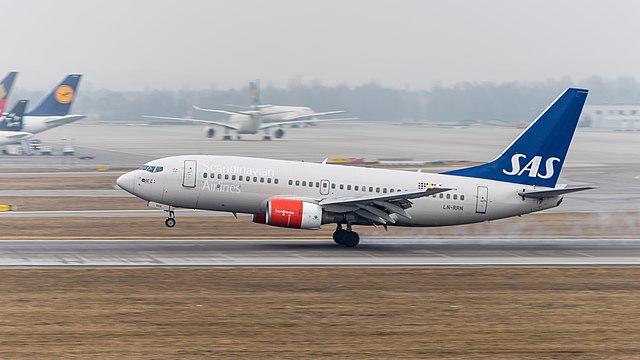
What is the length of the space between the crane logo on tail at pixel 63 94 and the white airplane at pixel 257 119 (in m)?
13.2

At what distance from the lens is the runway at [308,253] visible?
34.7 metres

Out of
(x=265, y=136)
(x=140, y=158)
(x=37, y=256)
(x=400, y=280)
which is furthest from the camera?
(x=265, y=136)

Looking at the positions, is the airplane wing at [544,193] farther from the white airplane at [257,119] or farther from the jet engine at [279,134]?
the jet engine at [279,134]

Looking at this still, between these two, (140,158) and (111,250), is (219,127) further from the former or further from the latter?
(111,250)

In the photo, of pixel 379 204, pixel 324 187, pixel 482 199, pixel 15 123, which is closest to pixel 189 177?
pixel 324 187

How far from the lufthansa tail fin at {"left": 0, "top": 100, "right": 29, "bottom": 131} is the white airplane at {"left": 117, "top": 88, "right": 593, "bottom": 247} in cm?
6678

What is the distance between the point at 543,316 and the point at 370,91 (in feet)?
338

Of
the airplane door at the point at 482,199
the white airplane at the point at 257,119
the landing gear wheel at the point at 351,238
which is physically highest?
the white airplane at the point at 257,119

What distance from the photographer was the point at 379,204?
39.6 m

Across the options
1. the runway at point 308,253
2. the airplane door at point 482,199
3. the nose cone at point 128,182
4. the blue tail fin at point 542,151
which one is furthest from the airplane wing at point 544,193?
the nose cone at point 128,182

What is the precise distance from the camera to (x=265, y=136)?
125 meters

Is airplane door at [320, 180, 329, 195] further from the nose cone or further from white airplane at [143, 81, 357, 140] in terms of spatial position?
white airplane at [143, 81, 357, 140]

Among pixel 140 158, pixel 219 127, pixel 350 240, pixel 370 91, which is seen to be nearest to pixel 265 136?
pixel 219 127

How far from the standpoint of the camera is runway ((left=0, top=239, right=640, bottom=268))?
34.7 metres
